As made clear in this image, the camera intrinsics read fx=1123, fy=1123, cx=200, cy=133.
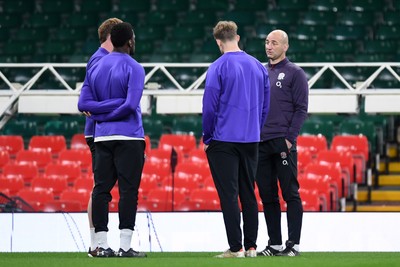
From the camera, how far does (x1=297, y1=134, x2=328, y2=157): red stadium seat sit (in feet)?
55.0

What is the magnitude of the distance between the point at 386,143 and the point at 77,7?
779cm

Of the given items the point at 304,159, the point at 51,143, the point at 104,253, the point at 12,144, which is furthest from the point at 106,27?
the point at 12,144

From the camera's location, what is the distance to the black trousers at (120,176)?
803 centimetres

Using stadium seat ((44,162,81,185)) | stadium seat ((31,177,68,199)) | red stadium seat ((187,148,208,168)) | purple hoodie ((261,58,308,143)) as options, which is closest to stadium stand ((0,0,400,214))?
red stadium seat ((187,148,208,168))

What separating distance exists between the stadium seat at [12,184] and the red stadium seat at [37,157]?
794 mm

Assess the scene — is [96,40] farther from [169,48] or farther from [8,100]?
[8,100]

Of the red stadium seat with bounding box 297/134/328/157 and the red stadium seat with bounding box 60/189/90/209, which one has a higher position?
the red stadium seat with bounding box 297/134/328/157

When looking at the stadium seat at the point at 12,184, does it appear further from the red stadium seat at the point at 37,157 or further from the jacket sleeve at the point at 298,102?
the jacket sleeve at the point at 298,102

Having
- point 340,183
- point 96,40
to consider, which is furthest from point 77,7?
point 340,183

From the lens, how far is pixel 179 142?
17.5m

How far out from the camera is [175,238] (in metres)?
10.6

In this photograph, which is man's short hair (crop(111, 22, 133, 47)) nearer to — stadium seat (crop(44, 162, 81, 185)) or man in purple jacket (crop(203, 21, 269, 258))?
man in purple jacket (crop(203, 21, 269, 258))

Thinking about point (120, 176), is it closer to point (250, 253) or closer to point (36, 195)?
point (250, 253)

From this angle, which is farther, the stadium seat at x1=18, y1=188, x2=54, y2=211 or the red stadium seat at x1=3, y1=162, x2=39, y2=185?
the red stadium seat at x1=3, y1=162, x2=39, y2=185
